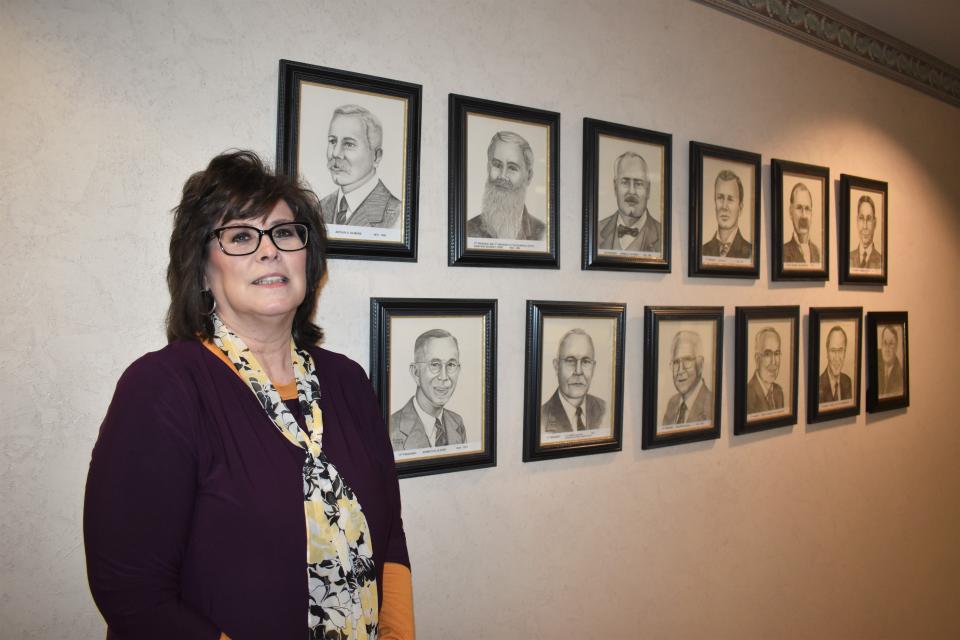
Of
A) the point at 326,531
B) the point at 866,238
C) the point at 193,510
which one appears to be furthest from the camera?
the point at 866,238

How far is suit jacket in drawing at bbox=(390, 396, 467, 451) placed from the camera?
5.51 feet

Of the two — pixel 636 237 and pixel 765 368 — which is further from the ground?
pixel 636 237

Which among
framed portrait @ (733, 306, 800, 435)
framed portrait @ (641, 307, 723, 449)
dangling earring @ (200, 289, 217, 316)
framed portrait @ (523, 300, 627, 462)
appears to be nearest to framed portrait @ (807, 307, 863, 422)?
framed portrait @ (733, 306, 800, 435)

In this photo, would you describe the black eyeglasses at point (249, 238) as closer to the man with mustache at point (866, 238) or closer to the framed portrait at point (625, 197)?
the framed portrait at point (625, 197)

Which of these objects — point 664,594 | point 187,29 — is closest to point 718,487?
point 664,594

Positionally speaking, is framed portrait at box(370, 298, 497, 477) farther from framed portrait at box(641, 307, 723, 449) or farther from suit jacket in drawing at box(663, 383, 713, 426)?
suit jacket in drawing at box(663, 383, 713, 426)

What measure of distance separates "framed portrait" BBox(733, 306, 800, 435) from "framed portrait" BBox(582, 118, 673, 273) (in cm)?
55

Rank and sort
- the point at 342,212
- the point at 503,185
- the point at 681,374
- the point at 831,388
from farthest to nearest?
the point at 831,388 → the point at 681,374 → the point at 503,185 → the point at 342,212

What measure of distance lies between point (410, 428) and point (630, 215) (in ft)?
3.61

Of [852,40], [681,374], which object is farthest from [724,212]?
[852,40]

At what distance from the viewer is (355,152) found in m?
1.61

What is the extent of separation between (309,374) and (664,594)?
1.69 meters

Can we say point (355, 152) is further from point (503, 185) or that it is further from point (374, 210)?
point (503, 185)

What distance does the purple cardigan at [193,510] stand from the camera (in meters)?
1.00
